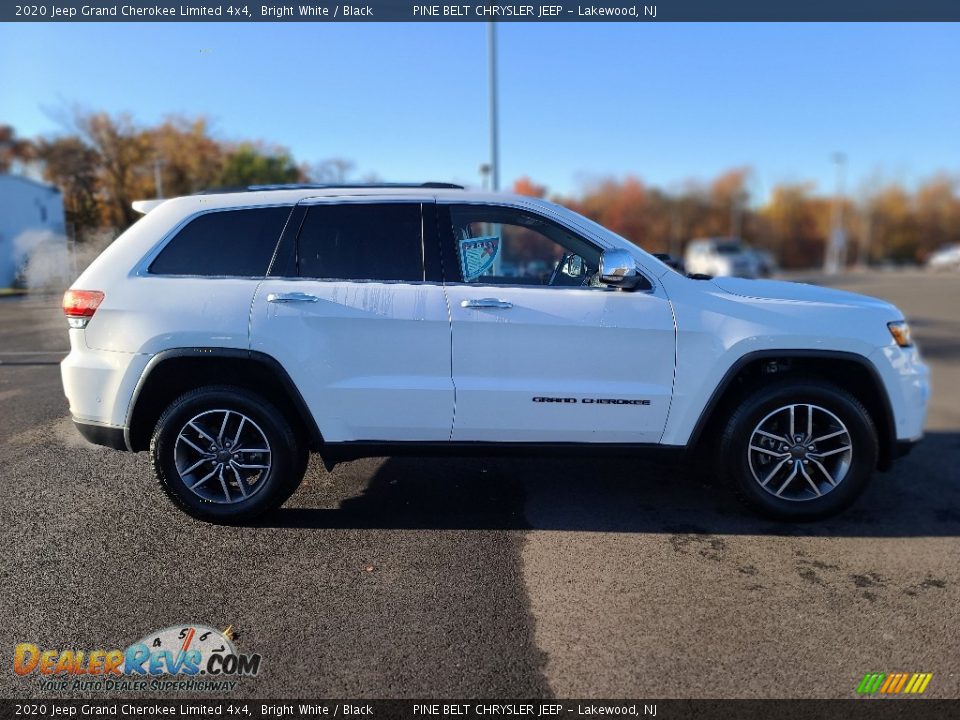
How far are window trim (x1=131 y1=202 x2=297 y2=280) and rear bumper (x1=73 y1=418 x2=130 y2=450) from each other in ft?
2.89

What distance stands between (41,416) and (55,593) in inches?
110

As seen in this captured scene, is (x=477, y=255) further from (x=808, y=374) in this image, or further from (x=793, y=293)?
(x=808, y=374)

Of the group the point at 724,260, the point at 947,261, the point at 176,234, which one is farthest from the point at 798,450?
the point at 947,261

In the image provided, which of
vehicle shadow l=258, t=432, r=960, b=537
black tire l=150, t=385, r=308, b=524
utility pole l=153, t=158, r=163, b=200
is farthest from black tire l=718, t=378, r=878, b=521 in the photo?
utility pole l=153, t=158, r=163, b=200

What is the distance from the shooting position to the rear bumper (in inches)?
148

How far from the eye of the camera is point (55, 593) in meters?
3.08

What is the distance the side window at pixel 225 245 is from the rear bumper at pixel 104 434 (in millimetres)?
922

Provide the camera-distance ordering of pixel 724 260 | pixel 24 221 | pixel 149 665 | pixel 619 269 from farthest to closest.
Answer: pixel 724 260 → pixel 24 221 → pixel 619 269 → pixel 149 665

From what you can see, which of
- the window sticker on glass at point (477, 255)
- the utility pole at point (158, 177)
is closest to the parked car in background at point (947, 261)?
the utility pole at point (158, 177)

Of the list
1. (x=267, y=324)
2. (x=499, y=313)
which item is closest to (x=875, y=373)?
(x=499, y=313)

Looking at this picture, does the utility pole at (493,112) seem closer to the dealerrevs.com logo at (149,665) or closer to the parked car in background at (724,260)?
the dealerrevs.com logo at (149,665)

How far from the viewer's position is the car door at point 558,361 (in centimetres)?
365

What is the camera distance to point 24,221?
680 cm

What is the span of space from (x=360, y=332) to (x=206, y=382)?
99 cm
